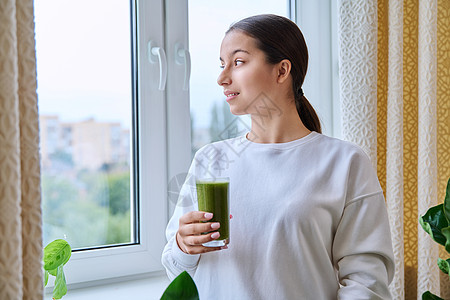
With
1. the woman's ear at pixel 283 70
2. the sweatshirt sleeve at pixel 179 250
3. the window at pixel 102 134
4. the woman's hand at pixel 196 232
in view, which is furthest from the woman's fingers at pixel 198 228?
the window at pixel 102 134

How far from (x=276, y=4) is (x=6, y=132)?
130 centimetres

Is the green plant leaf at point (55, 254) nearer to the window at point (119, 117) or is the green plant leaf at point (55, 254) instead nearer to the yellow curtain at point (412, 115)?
the window at point (119, 117)

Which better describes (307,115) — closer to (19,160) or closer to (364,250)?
(364,250)

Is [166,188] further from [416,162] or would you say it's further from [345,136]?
[416,162]

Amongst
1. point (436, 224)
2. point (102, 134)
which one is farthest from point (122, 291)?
point (436, 224)

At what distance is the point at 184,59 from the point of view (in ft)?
5.07

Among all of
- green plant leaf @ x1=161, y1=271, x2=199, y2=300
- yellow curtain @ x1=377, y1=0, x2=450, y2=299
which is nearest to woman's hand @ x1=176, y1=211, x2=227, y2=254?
green plant leaf @ x1=161, y1=271, x2=199, y2=300

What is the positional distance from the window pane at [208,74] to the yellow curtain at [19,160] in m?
0.81

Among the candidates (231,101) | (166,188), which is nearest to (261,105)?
(231,101)

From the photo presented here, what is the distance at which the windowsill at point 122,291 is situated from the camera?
137 cm

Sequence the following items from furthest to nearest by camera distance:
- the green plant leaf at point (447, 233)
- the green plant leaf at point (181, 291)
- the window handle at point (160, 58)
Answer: the window handle at point (160, 58), the green plant leaf at point (447, 233), the green plant leaf at point (181, 291)

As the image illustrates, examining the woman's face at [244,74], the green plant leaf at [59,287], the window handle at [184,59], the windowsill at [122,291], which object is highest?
the window handle at [184,59]

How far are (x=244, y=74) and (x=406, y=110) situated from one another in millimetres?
737

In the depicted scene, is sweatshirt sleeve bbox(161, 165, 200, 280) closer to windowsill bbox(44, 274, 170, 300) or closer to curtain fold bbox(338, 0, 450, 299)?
windowsill bbox(44, 274, 170, 300)
